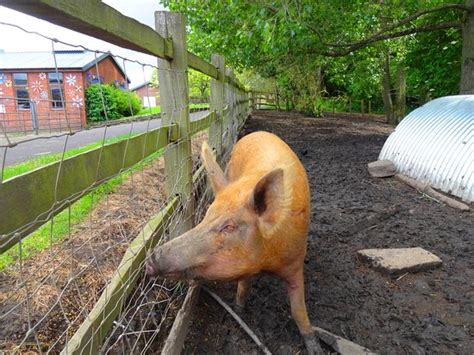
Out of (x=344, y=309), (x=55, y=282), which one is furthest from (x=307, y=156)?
(x=55, y=282)

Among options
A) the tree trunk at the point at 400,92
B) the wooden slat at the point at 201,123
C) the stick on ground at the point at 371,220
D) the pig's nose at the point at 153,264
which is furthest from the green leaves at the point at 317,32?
the pig's nose at the point at 153,264

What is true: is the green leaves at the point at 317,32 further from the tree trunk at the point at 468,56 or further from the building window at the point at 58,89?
the building window at the point at 58,89

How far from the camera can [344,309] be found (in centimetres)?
297

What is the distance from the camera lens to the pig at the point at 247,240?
6.44ft

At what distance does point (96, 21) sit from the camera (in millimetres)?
1532

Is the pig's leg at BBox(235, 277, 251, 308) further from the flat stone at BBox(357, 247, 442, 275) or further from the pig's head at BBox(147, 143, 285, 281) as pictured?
the flat stone at BBox(357, 247, 442, 275)

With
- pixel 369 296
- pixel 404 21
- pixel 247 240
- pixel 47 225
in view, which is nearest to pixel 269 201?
pixel 247 240

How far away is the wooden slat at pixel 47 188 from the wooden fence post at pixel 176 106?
35.6 inches

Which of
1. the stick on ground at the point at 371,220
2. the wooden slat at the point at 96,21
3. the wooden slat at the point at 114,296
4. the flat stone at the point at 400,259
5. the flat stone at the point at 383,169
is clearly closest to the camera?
the wooden slat at the point at 96,21

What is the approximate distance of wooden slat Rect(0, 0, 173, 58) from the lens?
118 cm

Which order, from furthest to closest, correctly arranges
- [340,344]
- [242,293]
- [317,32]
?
[317,32]
[242,293]
[340,344]

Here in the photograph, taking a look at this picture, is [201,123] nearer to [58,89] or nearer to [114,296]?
[114,296]

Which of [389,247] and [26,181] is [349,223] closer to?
[389,247]

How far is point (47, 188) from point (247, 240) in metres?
1.08
